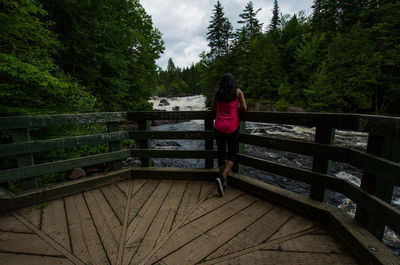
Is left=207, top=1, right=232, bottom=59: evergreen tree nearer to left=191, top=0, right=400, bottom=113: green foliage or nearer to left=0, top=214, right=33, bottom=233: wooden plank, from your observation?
left=191, top=0, right=400, bottom=113: green foliage

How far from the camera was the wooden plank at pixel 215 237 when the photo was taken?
1.67m

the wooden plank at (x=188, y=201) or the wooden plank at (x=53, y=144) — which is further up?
the wooden plank at (x=53, y=144)

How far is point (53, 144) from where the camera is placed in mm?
2848

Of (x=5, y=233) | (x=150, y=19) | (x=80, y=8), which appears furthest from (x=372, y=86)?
(x=5, y=233)

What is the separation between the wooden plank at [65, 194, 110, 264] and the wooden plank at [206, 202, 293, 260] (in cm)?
104

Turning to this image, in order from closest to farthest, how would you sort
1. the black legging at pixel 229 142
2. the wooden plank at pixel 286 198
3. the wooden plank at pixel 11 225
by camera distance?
1. the wooden plank at pixel 11 225
2. the wooden plank at pixel 286 198
3. the black legging at pixel 229 142

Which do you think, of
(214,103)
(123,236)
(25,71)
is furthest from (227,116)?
(25,71)

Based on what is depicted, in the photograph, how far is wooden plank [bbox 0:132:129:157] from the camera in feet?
8.19

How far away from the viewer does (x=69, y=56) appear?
9.02m

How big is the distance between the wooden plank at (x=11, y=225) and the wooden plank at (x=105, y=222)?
2.20ft

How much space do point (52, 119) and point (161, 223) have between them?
227 cm

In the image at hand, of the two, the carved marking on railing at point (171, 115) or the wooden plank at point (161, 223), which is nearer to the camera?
the wooden plank at point (161, 223)

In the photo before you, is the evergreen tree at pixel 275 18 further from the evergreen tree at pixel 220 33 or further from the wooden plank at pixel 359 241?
the wooden plank at pixel 359 241

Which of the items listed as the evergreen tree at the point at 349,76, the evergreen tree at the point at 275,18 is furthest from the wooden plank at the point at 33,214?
the evergreen tree at the point at 275,18
